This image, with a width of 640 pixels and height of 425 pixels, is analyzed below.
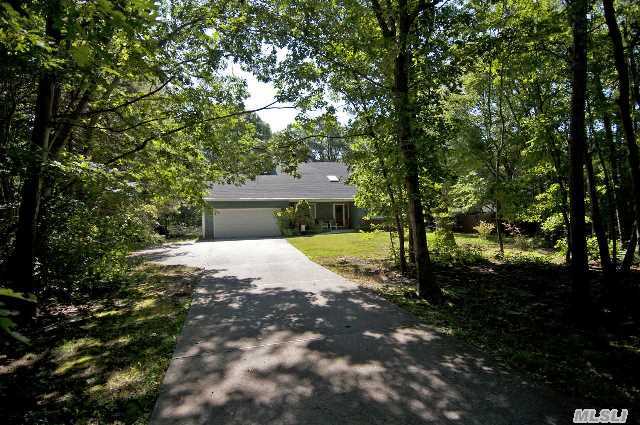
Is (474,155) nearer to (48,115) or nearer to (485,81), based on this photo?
(485,81)

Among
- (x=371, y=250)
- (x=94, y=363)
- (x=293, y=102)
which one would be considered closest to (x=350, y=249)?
(x=371, y=250)

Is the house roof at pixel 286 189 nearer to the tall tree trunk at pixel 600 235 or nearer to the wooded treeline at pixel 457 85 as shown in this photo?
the wooded treeline at pixel 457 85

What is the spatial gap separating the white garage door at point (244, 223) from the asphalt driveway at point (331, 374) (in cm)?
1660

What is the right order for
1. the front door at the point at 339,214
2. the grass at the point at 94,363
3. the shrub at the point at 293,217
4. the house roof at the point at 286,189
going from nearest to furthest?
the grass at the point at 94,363 < the shrub at the point at 293,217 < the house roof at the point at 286,189 < the front door at the point at 339,214

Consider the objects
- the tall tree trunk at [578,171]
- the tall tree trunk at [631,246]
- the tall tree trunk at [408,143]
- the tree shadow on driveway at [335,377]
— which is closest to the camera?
the tree shadow on driveway at [335,377]

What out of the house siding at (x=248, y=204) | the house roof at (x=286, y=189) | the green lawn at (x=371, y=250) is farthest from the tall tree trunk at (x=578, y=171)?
the house siding at (x=248, y=204)

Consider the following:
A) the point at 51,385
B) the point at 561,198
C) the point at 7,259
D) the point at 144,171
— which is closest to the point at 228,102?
the point at 144,171

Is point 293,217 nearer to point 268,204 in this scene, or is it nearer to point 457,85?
point 268,204

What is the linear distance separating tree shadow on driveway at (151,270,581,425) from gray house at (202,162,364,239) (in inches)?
636

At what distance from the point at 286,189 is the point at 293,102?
56.4 ft

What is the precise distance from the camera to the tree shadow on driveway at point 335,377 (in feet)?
Result: 10.5

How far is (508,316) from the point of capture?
19.8 feet

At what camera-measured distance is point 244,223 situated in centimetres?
2356

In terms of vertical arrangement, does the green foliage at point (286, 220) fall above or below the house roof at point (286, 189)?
below
